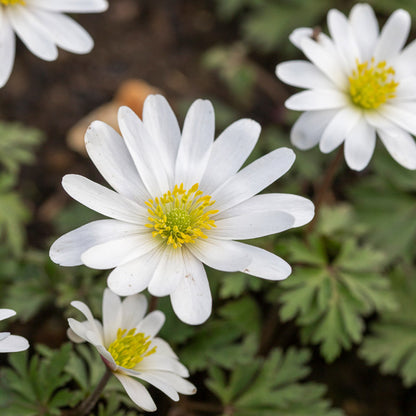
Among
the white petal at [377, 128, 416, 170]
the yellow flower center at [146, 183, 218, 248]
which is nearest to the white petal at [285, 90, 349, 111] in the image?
the white petal at [377, 128, 416, 170]

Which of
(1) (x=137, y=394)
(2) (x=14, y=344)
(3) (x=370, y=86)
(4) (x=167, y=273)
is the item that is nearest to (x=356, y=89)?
(3) (x=370, y=86)

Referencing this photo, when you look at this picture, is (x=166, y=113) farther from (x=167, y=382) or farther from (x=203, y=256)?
(x=167, y=382)

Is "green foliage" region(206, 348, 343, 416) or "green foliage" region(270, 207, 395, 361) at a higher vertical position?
"green foliage" region(270, 207, 395, 361)

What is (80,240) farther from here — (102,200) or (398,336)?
(398,336)

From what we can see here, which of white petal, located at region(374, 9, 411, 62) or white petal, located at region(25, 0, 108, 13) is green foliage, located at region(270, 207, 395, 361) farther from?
white petal, located at region(25, 0, 108, 13)

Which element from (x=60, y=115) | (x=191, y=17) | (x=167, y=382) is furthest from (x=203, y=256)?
(x=191, y=17)

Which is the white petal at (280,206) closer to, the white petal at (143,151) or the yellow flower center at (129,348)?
the white petal at (143,151)
